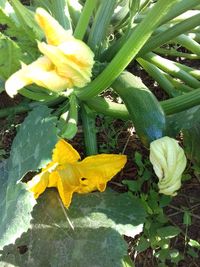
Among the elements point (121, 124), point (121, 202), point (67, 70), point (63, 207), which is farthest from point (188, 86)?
point (67, 70)

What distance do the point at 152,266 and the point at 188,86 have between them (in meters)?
0.68

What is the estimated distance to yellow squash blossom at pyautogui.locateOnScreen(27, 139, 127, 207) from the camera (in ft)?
5.63

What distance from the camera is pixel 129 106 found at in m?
1.83

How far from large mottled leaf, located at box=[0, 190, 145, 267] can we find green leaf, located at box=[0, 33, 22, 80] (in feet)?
1.54

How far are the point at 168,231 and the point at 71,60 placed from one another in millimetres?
813

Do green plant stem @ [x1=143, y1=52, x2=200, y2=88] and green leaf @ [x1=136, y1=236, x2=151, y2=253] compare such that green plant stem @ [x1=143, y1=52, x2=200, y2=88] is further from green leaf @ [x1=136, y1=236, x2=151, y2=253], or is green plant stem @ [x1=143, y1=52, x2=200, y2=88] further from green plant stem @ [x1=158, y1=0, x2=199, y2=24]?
green leaf @ [x1=136, y1=236, x2=151, y2=253]

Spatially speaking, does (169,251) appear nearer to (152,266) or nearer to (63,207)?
(152,266)

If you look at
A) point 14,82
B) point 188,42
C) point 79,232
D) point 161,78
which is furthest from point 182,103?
point 14,82

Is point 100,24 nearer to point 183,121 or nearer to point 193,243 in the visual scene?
point 183,121

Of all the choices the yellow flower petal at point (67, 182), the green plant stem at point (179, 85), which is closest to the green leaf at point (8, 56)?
the yellow flower petal at point (67, 182)

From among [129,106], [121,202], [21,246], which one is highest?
[129,106]

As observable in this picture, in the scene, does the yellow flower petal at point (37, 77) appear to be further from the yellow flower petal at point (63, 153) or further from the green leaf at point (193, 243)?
the green leaf at point (193, 243)

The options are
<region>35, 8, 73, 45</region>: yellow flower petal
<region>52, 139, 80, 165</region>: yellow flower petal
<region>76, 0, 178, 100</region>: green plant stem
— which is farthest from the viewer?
<region>52, 139, 80, 165</region>: yellow flower petal

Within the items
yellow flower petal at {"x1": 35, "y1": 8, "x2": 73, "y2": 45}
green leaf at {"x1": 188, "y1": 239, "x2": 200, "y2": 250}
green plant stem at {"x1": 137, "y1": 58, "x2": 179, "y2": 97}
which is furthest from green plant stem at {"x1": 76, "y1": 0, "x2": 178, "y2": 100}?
green leaf at {"x1": 188, "y1": 239, "x2": 200, "y2": 250}
